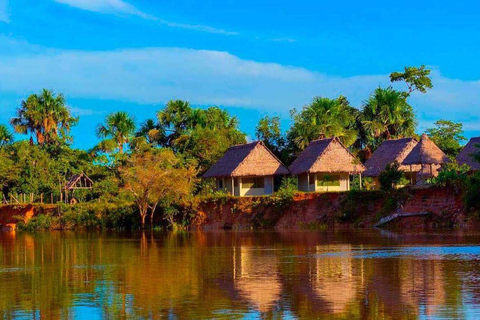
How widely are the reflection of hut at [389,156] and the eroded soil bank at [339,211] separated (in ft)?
31.4

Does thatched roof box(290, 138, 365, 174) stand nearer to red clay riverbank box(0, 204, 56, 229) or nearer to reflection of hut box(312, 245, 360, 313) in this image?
red clay riverbank box(0, 204, 56, 229)

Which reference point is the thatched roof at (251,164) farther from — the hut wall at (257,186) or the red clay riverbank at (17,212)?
the red clay riverbank at (17,212)

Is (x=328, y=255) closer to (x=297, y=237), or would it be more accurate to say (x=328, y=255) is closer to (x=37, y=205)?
(x=297, y=237)

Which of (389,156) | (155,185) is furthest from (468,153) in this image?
(155,185)

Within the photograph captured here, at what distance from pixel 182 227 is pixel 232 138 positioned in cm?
1754

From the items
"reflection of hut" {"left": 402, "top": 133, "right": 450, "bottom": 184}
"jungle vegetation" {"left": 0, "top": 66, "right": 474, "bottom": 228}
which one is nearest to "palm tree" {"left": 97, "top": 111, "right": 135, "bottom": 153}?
"jungle vegetation" {"left": 0, "top": 66, "right": 474, "bottom": 228}

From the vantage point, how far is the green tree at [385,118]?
2704 inches

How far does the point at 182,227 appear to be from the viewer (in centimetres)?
5412

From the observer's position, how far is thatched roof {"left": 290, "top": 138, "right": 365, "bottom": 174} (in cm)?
5609

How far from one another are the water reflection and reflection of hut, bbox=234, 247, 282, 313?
3 centimetres

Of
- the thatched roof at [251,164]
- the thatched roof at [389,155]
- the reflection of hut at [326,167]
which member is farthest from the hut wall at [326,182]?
the thatched roof at [389,155]

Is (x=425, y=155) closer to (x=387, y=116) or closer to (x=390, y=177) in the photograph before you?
(x=390, y=177)

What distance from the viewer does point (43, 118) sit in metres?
76.1

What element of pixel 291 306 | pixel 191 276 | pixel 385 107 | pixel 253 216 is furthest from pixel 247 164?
pixel 291 306
